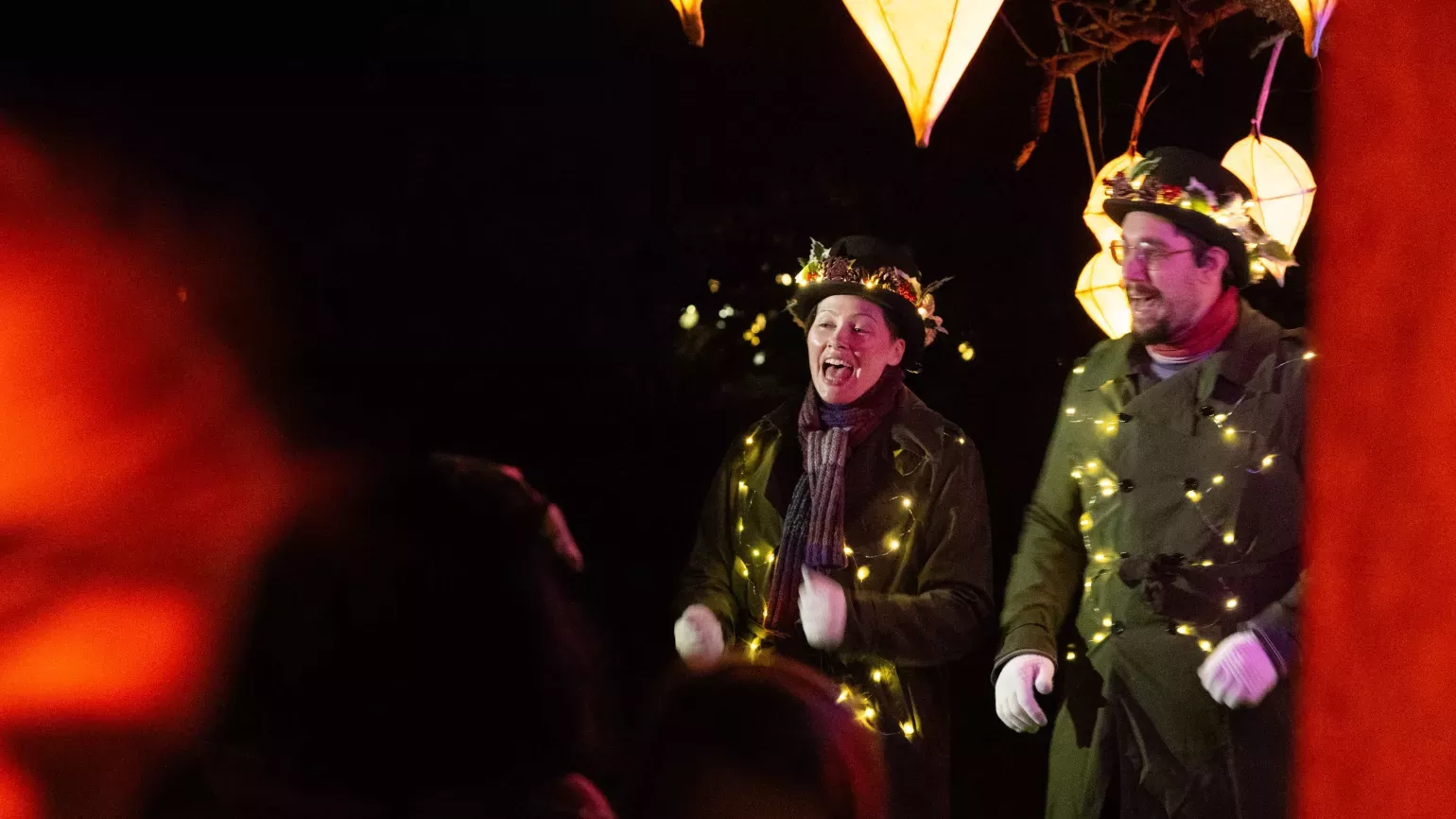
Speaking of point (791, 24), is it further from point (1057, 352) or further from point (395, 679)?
point (395, 679)

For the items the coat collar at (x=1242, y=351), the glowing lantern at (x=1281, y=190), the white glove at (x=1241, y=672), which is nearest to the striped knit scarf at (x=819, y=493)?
the coat collar at (x=1242, y=351)

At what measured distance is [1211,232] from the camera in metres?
3.48

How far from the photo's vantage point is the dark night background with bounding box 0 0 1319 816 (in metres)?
4.20

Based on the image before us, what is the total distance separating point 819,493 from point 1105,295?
4.78ft

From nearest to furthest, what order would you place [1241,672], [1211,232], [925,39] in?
1. [925,39]
2. [1241,672]
3. [1211,232]

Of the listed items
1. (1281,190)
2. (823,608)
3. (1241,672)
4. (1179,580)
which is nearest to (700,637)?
(823,608)

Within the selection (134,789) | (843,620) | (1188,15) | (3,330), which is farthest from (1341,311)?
(3,330)

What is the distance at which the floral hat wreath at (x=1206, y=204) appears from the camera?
3492mm

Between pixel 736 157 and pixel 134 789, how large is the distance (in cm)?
362

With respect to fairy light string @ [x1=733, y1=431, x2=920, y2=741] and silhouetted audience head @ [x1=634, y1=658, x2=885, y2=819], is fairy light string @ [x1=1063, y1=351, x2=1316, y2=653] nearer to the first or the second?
fairy light string @ [x1=733, y1=431, x2=920, y2=741]

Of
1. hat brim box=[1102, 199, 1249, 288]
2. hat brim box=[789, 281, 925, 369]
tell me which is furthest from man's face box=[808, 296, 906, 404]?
hat brim box=[1102, 199, 1249, 288]

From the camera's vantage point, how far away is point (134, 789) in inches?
144

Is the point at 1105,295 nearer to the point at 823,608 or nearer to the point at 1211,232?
the point at 1211,232

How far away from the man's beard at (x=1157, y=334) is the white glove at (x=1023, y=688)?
2.69 ft
